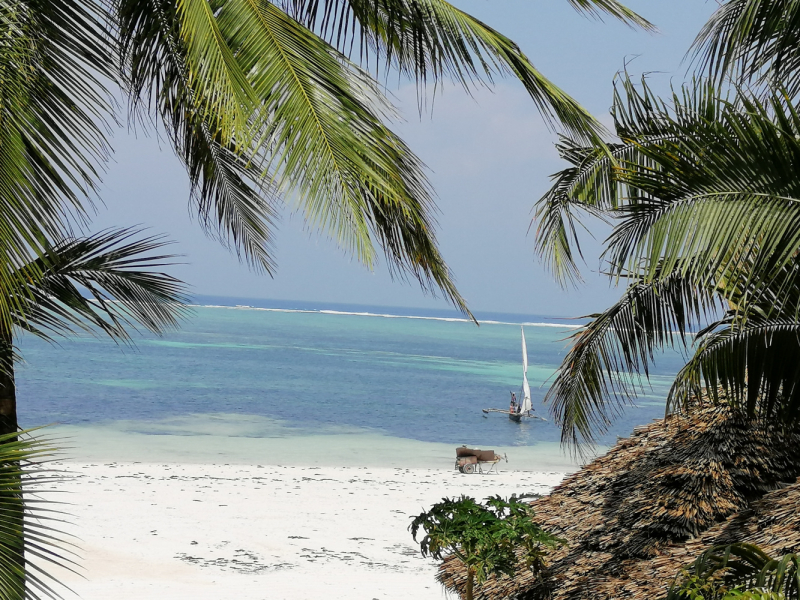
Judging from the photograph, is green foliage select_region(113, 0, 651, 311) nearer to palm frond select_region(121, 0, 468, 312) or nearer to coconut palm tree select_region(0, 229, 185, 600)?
palm frond select_region(121, 0, 468, 312)

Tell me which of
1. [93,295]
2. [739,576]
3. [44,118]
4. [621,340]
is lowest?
[739,576]

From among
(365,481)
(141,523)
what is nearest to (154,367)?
(365,481)

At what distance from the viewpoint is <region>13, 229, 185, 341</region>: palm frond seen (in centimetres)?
470

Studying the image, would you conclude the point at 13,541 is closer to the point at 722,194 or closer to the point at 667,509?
the point at 722,194

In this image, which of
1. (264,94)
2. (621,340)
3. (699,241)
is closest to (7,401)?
(264,94)

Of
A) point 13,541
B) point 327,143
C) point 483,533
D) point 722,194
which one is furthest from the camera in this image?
point 483,533

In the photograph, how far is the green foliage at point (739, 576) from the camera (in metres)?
3.29

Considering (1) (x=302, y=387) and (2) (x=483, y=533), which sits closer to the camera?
(2) (x=483, y=533)

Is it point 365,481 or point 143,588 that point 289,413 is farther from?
point 143,588

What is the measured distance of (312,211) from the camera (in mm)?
2543

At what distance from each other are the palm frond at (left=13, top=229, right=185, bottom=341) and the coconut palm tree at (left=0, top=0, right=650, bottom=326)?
3.74ft

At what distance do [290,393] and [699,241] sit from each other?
43898mm

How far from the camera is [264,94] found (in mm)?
2826

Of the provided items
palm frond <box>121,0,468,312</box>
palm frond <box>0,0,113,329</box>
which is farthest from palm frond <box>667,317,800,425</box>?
palm frond <box>0,0,113,329</box>
